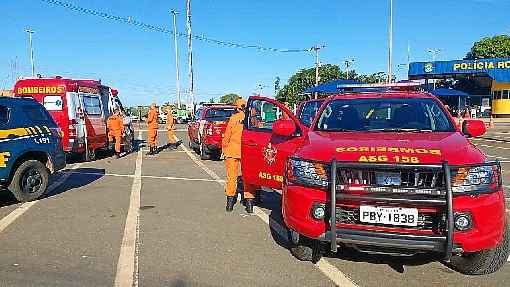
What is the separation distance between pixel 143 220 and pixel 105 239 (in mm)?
960

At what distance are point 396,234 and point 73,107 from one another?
10.6 m

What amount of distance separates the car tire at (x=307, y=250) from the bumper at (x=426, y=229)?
24.0 inches

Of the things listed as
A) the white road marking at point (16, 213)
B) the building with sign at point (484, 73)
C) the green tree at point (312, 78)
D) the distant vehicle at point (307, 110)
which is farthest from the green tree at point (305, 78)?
the white road marking at point (16, 213)

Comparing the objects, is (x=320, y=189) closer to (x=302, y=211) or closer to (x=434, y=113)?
(x=302, y=211)

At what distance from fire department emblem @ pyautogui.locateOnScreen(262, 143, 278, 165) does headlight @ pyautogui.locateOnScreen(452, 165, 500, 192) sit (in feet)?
8.01

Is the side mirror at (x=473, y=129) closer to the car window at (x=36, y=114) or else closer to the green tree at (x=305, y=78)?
the car window at (x=36, y=114)

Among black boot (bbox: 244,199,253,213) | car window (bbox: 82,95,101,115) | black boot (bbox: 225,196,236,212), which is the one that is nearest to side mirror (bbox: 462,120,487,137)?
black boot (bbox: 244,199,253,213)

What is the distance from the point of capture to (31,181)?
7.73m

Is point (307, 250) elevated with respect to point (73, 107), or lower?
lower

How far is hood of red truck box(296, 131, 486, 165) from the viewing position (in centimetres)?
381

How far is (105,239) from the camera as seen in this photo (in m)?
5.36

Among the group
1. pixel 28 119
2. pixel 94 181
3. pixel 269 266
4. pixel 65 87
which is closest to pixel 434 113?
pixel 269 266

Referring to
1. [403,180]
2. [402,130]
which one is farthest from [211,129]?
[403,180]

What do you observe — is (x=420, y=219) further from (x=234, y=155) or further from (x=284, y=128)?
(x=234, y=155)
